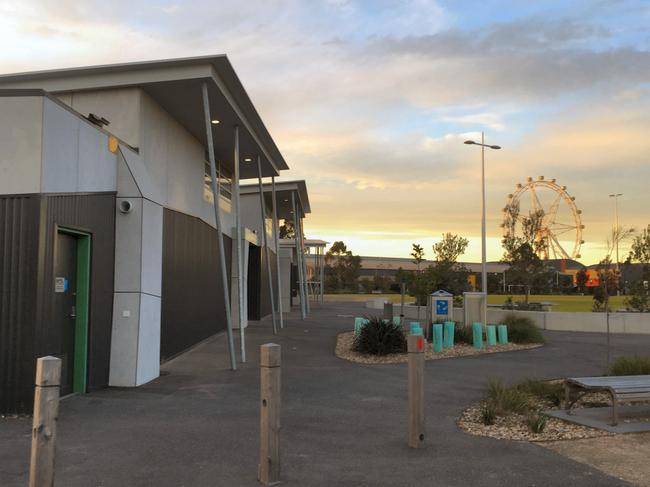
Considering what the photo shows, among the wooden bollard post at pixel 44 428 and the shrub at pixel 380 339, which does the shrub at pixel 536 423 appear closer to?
the wooden bollard post at pixel 44 428

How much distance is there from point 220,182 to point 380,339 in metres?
9.15

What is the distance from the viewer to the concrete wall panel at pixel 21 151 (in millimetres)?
7641

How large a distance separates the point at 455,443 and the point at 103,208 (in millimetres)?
6404

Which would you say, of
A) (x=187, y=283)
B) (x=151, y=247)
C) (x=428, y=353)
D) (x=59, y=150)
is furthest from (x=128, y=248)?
(x=428, y=353)

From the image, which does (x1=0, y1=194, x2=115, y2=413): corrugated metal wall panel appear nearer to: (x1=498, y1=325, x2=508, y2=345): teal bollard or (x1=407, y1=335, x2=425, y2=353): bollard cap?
(x1=407, y1=335, x2=425, y2=353): bollard cap

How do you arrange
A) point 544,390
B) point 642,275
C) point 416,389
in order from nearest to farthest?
point 416,389 → point 544,390 → point 642,275

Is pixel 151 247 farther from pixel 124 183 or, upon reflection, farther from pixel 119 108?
pixel 119 108

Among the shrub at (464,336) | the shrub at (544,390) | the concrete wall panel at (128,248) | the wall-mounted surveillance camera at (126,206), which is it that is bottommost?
the shrub at (544,390)

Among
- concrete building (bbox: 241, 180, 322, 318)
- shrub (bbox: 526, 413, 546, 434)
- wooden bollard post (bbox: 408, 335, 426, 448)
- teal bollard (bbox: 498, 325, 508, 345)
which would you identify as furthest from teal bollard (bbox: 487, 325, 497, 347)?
wooden bollard post (bbox: 408, 335, 426, 448)

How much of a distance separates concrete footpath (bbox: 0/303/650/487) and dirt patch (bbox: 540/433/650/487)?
0.16m

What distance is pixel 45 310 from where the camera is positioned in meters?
7.79

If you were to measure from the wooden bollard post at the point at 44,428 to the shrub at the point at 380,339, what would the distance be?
10189 millimetres

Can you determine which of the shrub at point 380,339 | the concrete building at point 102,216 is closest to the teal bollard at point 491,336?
the shrub at point 380,339

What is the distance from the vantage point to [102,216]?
9.53 metres
